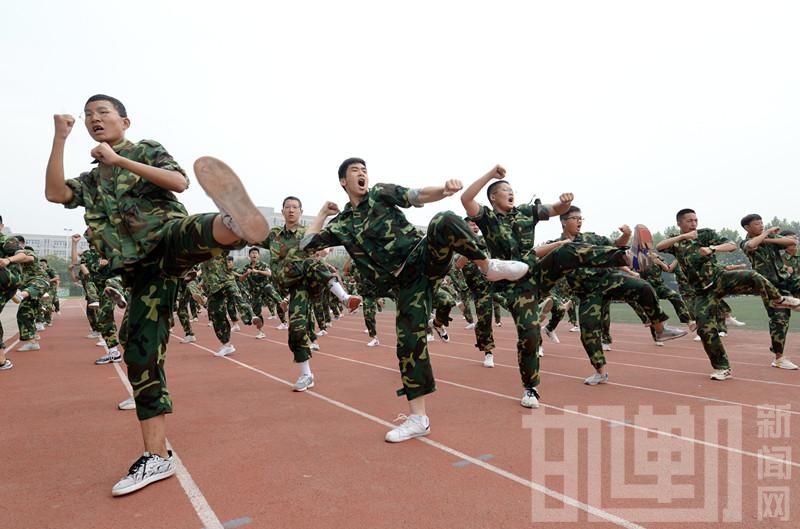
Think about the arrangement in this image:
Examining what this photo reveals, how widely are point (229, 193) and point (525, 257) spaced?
10.4ft

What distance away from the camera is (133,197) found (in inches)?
105

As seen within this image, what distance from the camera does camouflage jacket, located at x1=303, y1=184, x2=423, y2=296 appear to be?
3.56 metres

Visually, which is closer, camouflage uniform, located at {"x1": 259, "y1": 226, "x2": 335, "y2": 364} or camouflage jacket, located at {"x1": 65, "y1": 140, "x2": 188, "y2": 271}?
camouflage jacket, located at {"x1": 65, "y1": 140, "x2": 188, "y2": 271}

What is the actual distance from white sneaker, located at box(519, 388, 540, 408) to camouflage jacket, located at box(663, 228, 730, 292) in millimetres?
2990

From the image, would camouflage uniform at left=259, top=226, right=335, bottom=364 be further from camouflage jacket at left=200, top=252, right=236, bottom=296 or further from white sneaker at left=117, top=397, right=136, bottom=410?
camouflage jacket at left=200, top=252, right=236, bottom=296

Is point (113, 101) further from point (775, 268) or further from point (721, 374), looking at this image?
point (775, 268)

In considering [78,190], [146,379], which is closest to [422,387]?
[146,379]

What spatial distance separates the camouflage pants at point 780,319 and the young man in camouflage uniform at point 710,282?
2.02 feet

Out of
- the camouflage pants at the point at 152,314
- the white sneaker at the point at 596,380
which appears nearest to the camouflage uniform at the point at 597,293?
the white sneaker at the point at 596,380

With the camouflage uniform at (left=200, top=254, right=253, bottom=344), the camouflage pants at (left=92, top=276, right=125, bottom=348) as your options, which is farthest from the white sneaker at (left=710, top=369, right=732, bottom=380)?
the camouflage pants at (left=92, top=276, right=125, bottom=348)

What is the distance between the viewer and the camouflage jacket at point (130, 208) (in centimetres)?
262

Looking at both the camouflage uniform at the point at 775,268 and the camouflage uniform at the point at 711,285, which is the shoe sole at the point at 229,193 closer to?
the camouflage uniform at the point at 711,285

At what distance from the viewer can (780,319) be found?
246 inches

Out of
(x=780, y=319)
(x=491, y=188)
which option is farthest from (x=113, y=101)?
(x=780, y=319)
